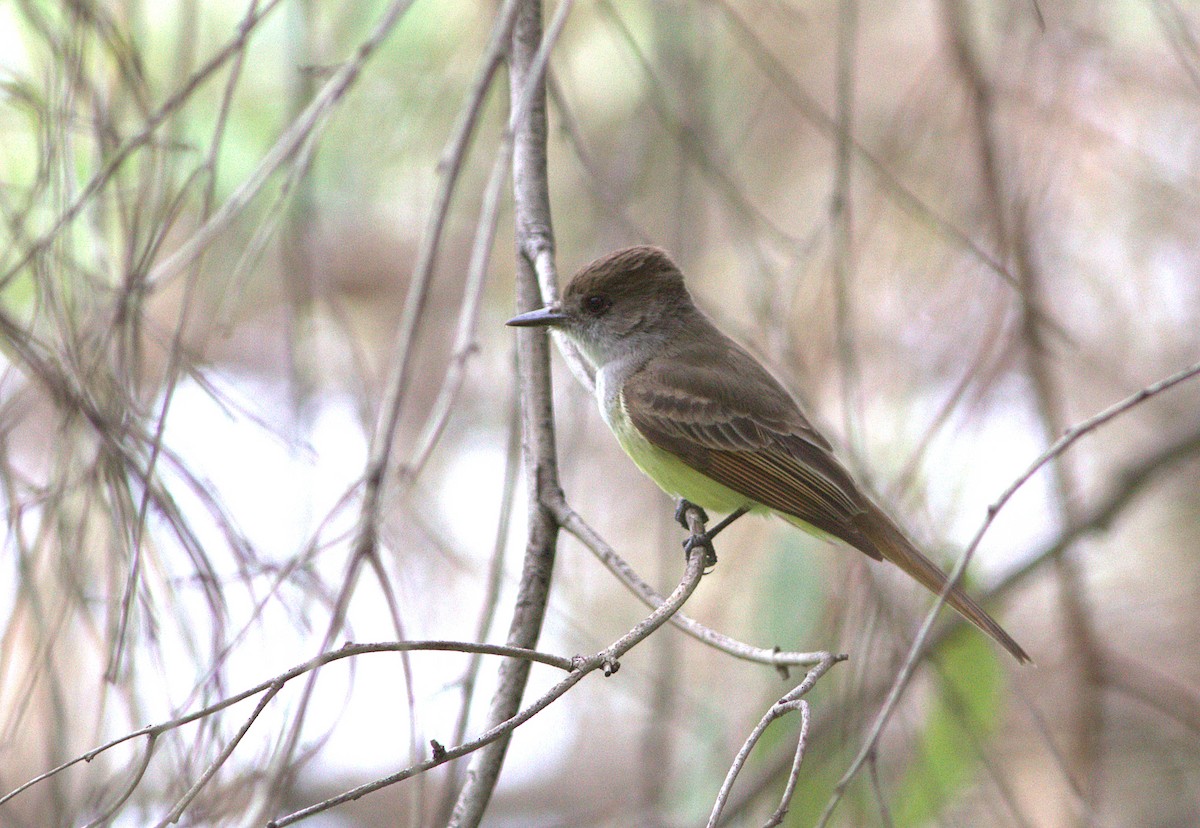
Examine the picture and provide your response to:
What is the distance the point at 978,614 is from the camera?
271cm

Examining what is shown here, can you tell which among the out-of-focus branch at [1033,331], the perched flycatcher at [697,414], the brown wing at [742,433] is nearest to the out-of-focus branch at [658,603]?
the perched flycatcher at [697,414]

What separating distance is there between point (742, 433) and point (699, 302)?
1148 mm

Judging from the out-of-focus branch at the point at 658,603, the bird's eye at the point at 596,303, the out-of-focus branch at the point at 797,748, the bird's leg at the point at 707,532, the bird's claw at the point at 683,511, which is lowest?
the out-of-focus branch at the point at 797,748

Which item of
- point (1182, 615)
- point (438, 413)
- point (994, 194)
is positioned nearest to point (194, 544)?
A: point (438, 413)

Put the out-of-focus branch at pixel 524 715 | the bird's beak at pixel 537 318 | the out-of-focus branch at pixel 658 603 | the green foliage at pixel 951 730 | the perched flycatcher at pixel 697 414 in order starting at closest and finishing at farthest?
the out-of-focus branch at pixel 524 715 < the out-of-focus branch at pixel 658 603 < the bird's beak at pixel 537 318 < the green foliage at pixel 951 730 < the perched flycatcher at pixel 697 414

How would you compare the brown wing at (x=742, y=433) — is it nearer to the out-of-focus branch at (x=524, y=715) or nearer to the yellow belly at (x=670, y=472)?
the yellow belly at (x=670, y=472)

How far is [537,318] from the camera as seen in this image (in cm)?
259

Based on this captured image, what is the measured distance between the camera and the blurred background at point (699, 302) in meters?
2.19

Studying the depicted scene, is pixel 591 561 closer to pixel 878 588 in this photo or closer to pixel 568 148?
pixel 568 148

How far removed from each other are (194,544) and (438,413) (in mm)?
482

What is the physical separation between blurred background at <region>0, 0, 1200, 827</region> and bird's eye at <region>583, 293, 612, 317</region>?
0.28m

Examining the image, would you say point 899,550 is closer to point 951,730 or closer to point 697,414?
point 951,730

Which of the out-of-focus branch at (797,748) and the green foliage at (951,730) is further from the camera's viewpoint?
the green foliage at (951,730)

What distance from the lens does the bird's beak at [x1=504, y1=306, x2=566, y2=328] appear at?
8.41 ft
